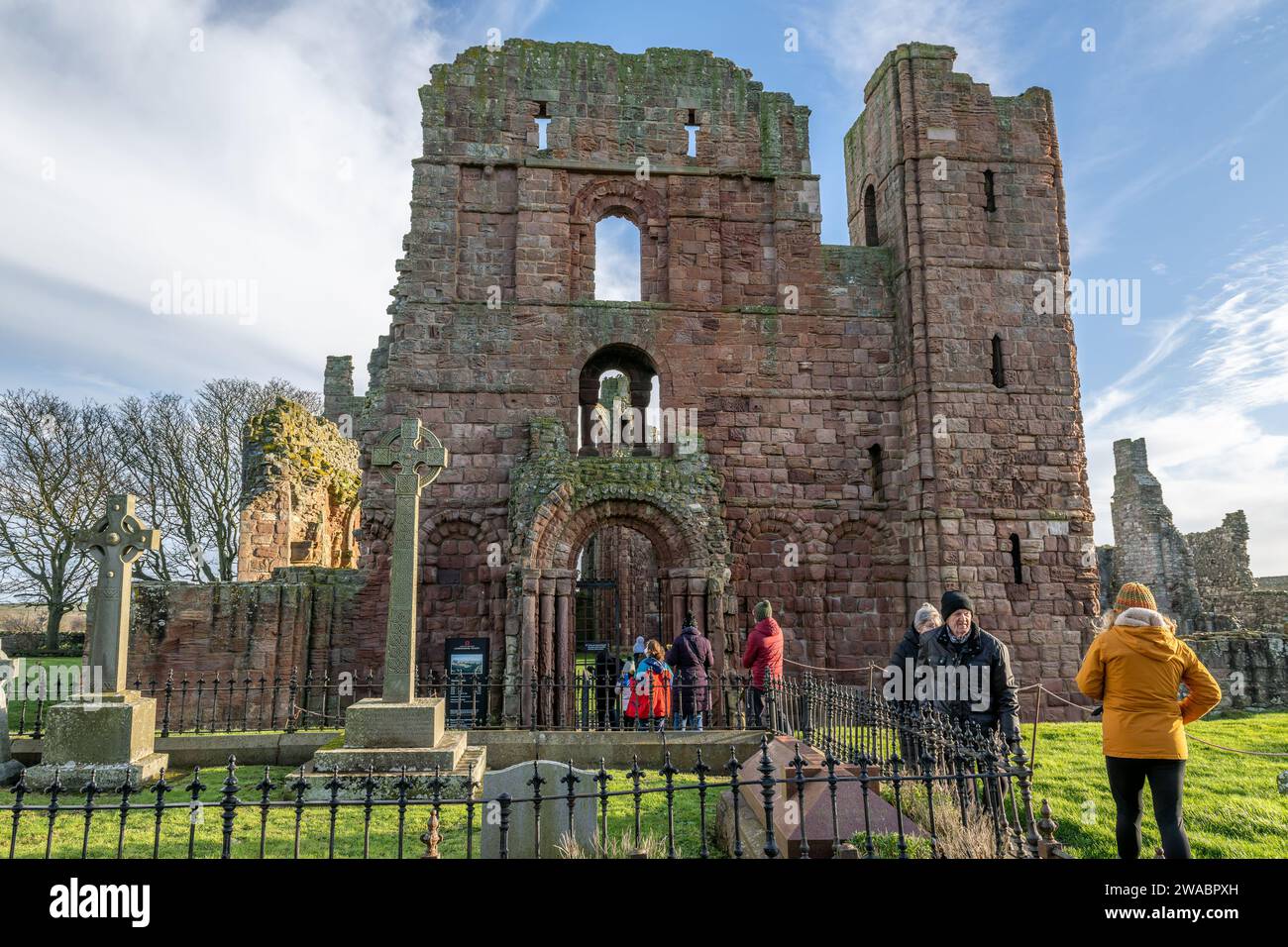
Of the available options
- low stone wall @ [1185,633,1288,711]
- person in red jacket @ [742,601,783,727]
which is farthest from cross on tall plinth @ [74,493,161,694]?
low stone wall @ [1185,633,1288,711]

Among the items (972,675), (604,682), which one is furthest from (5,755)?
(972,675)

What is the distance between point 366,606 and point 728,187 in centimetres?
1126

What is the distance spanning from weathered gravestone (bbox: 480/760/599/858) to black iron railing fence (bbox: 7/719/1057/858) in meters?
0.02

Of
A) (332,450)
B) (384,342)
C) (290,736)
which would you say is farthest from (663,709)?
(332,450)

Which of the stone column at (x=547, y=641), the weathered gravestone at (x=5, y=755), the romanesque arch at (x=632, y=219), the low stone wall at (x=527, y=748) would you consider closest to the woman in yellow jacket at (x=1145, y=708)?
the low stone wall at (x=527, y=748)

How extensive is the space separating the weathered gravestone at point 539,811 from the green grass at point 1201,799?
12.3 feet

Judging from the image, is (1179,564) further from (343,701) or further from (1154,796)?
(343,701)

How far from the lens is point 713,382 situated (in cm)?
1584

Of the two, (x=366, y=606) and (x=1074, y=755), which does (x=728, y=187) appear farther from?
(x=1074, y=755)

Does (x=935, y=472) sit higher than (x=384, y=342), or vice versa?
(x=384, y=342)

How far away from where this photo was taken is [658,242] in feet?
54.3

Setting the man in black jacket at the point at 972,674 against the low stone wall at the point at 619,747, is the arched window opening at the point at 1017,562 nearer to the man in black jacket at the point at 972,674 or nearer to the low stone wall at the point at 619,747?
the low stone wall at the point at 619,747

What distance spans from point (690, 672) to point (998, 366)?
9679mm
